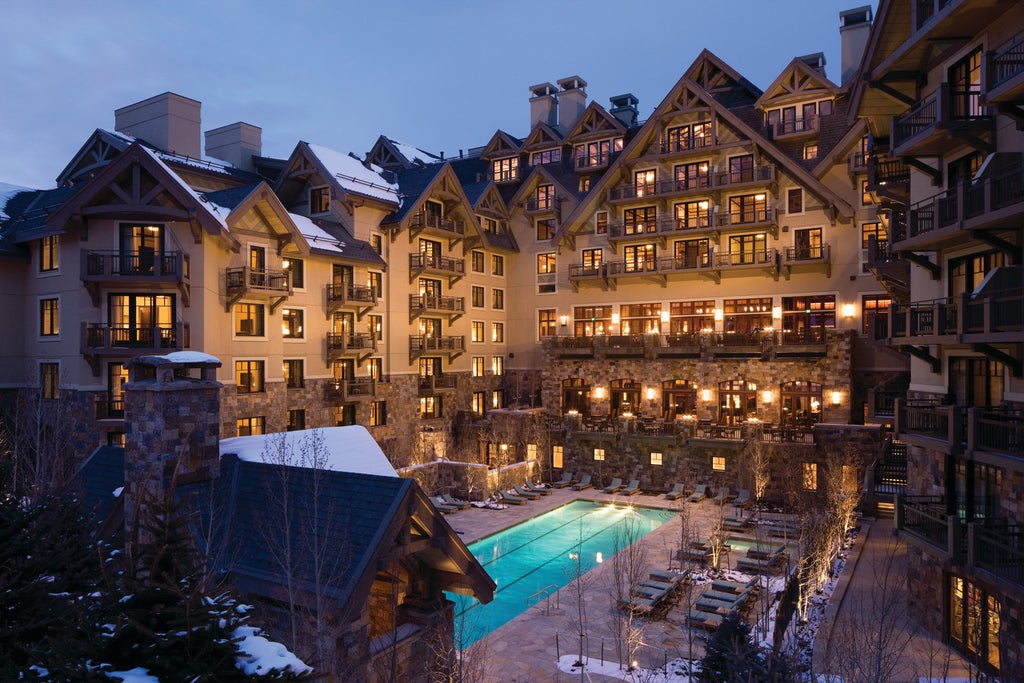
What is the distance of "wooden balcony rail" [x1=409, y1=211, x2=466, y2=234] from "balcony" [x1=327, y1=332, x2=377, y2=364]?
687 centimetres

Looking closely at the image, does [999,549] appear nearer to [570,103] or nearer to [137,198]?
[137,198]

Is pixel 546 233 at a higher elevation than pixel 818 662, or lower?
higher

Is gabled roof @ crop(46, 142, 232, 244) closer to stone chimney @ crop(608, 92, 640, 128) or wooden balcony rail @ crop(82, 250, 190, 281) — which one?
wooden balcony rail @ crop(82, 250, 190, 281)

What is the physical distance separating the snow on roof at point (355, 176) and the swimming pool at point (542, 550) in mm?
18664

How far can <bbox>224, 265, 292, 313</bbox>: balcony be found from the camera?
28109mm

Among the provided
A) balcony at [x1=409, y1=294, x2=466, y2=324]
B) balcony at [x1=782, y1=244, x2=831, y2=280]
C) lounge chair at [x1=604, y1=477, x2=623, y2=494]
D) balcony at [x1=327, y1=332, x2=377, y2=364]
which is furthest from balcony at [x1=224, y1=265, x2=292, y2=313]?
Answer: balcony at [x1=782, y1=244, x2=831, y2=280]

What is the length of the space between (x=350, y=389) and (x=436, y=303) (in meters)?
7.57

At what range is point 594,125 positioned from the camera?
135 ft

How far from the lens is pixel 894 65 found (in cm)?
1761

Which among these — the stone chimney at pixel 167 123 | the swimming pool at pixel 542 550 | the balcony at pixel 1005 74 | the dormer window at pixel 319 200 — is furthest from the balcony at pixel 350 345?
the balcony at pixel 1005 74

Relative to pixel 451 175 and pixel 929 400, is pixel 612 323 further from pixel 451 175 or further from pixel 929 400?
pixel 929 400

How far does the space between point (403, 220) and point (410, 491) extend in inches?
1108

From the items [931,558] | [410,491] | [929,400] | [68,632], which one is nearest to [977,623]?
[931,558]

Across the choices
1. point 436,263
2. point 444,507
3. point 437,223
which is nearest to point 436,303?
point 436,263
